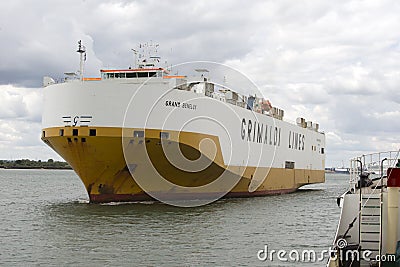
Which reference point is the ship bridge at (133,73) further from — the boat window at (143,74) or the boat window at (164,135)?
the boat window at (164,135)

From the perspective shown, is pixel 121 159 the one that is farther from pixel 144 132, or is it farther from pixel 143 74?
pixel 143 74

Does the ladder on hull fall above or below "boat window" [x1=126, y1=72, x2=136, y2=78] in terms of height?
below

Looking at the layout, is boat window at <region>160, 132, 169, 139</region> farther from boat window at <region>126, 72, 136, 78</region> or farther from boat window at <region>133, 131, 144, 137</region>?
boat window at <region>126, 72, 136, 78</region>

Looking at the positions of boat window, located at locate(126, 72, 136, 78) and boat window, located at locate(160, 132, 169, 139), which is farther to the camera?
boat window, located at locate(126, 72, 136, 78)

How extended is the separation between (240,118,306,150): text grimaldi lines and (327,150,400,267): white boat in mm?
18168

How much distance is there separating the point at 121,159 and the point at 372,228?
14298 millimetres

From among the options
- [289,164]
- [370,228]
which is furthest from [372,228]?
[289,164]

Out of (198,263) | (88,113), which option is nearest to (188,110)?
(88,113)


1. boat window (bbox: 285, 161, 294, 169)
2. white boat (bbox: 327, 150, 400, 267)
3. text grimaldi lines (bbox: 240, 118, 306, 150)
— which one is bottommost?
white boat (bbox: 327, 150, 400, 267)

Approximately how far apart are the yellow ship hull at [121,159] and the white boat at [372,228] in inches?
490

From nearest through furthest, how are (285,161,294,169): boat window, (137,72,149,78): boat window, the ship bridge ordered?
the ship bridge → (137,72,149,78): boat window → (285,161,294,169): boat window

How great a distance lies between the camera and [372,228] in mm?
10336

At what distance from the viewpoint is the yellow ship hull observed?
74.5ft

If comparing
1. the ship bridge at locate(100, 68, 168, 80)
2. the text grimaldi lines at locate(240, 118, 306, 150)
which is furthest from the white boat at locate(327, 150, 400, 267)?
the text grimaldi lines at locate(240, 118, 306, 150)
